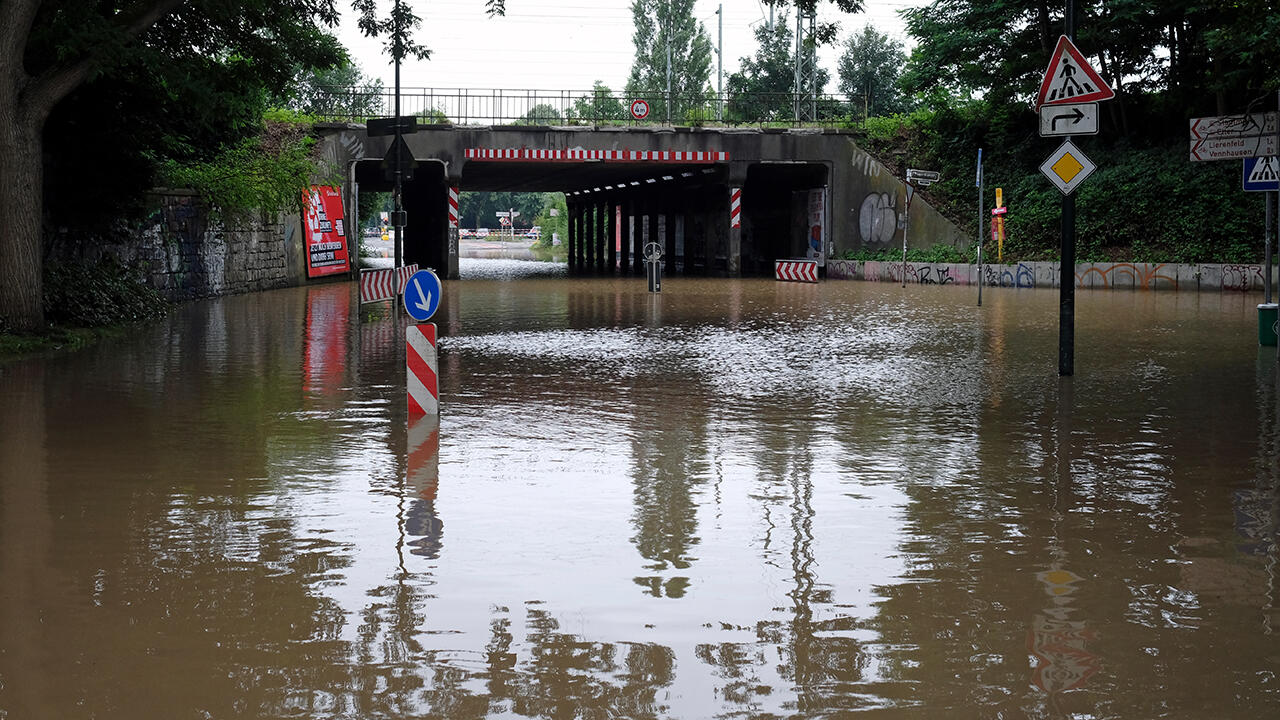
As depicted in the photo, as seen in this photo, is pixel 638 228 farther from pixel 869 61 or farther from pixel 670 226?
pixel 869 61

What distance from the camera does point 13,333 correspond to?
1733cm

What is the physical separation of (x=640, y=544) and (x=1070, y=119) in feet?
29.2

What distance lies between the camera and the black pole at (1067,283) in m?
13.9

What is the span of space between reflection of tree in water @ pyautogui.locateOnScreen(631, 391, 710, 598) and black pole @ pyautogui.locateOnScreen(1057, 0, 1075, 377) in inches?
174

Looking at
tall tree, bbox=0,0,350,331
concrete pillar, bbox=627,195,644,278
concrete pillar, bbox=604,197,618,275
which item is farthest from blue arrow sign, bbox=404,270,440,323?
concrete pillar, bbox=604,197,618,275

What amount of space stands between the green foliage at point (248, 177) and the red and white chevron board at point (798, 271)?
1515cm

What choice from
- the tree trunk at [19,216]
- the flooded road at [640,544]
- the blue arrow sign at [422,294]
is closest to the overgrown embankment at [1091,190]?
the flooded road at [640,544]

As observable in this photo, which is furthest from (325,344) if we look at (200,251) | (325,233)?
(325,233)

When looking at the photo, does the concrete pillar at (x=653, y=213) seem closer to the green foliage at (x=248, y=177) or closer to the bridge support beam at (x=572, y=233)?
the bridge support beam at (x=572, y=233)

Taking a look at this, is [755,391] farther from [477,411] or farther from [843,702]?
[843,702]

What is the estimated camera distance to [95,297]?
20859mm

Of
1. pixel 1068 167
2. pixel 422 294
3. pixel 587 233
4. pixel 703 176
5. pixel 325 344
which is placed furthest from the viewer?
pixel 587 233

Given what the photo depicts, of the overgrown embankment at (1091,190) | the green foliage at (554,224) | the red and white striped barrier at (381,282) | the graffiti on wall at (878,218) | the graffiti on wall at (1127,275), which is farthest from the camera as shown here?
the green foliage at (554,224)

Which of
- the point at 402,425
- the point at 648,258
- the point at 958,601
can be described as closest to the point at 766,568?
the point at 958,601
